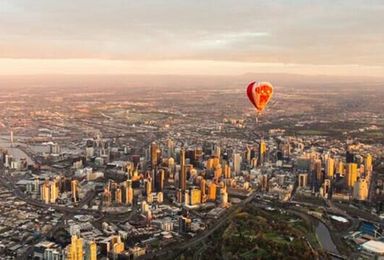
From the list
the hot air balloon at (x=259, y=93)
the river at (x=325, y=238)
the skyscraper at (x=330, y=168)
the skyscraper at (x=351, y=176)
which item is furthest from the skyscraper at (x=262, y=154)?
the hot air balloon at (x=259, y=93)

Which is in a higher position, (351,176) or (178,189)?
(351,176)

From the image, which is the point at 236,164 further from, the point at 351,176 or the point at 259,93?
the point at 259,93

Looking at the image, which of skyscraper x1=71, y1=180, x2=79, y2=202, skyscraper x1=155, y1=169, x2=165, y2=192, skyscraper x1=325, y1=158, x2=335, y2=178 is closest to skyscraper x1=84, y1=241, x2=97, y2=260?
skyscraper x1=71, y1=180, x2=79, y2=202

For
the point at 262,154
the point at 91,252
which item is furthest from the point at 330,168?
the point at 91,252

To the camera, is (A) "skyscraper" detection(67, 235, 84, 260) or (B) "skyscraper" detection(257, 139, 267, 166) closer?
(A) "skyscraper" detection(67, 235, 84, 260)

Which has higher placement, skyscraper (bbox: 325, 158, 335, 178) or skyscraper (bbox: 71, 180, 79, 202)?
skyscraper (bbox: 325, 158, 335, 178)

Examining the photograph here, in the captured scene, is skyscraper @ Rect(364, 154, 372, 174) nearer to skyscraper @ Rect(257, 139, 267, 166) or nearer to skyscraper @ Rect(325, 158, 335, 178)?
skyscraper @ Rect(325, 158, 335, 178)

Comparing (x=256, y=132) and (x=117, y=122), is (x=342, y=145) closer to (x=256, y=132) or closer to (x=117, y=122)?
(x=256, y=132)

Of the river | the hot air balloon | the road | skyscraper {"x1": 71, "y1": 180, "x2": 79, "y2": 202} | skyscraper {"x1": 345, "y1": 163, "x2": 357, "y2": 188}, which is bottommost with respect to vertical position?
the river

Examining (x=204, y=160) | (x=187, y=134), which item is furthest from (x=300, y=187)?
(x=187, y=134)

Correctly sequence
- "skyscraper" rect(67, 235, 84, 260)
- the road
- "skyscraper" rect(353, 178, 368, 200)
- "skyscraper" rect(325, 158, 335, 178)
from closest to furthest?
"skyscraper" rect(67, 235, 84, 260), the road, "skyscraper" rect(353, 178, 368, 200), "skyscraper" rect(325, 158, 335, 178)

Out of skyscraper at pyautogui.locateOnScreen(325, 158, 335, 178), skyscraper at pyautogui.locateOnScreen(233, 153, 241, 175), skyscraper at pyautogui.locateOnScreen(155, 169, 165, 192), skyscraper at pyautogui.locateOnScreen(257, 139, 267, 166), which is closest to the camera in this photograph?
skyscraper at pyautogui.locateOnScreen(155, 169, 165, 192)
